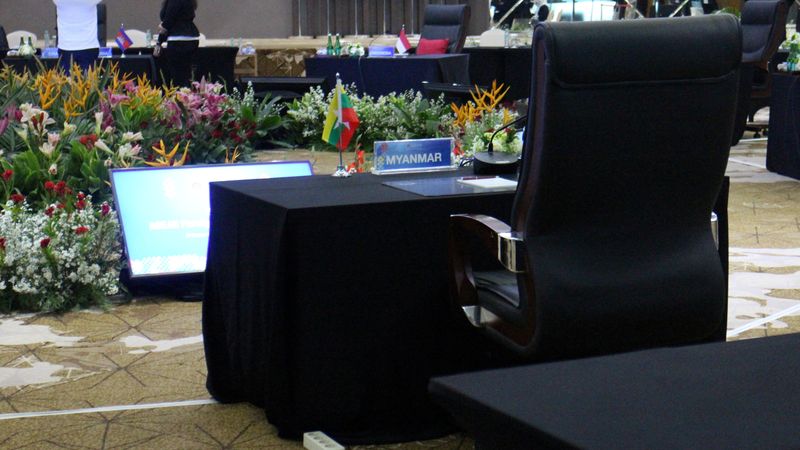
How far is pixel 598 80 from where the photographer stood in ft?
7.37

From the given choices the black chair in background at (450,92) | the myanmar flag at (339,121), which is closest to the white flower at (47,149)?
the myanmar flag at (339,121)

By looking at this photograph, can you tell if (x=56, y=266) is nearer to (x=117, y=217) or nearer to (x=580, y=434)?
(x=117, y=217)

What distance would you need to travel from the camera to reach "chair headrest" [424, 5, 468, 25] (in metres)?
11.3

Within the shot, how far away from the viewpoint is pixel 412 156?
315 cm

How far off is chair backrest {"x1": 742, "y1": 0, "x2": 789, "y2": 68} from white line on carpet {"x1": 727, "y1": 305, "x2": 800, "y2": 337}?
553 cm

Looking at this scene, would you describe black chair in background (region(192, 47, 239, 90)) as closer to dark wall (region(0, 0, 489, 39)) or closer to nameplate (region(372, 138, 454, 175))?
dark wall (region(0, 0, 489, 39))

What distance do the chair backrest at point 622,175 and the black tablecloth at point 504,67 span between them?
8.32 m

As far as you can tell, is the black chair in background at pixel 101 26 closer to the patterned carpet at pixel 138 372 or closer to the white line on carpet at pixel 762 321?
the patterned carpet at pixel 138 372

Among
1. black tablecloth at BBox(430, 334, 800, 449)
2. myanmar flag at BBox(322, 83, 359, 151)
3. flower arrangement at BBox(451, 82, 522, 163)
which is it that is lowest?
flower arrangement at BBox(451, 82, 522, 163)

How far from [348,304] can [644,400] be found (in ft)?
5.33

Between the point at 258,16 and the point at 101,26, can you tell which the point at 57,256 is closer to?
the point at 101,26

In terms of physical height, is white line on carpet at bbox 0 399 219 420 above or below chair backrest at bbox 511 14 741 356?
below

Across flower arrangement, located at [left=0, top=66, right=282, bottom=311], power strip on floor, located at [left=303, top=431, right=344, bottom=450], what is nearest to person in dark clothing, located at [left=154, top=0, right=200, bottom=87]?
flower arrangement, located at [left=0, top=66, right=282, bottom=311]

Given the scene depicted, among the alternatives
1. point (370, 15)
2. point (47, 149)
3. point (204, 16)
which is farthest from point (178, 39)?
point (47, 149)
